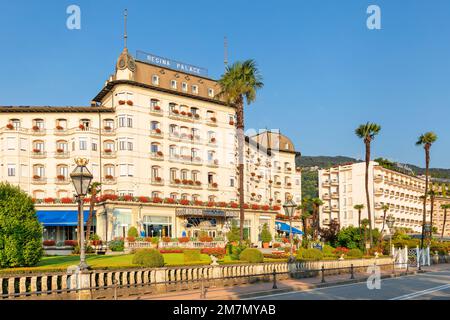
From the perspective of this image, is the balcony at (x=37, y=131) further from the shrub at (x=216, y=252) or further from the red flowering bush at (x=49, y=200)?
the shrub at (x=216, y=252)

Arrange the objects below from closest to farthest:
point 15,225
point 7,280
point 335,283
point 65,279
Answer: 1. point 7,280
2. point 65,279
3. point 15,225
4. point 335,283

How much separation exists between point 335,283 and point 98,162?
4390 cm

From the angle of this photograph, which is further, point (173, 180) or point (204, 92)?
point (204, 92)

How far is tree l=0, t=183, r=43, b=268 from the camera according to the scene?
2242 cm

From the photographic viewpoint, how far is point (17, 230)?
2291 centimetres

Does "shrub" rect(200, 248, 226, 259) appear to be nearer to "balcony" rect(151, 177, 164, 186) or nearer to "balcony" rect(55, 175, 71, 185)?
"balcony" rect(151, 177, 164, 186)

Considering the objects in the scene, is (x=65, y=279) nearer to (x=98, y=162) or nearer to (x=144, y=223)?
(x=144, y=223)

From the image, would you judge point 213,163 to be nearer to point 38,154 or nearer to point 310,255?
point 38,154

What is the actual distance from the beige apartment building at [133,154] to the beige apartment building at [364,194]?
43374mm

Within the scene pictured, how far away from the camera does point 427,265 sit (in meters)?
56.4

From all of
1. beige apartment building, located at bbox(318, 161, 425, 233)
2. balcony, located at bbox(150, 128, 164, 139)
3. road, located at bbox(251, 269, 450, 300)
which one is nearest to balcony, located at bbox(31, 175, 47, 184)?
balcony, located at bbox(150, 128, 164, 139)

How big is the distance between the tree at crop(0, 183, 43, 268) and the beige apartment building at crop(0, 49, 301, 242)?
122ft
